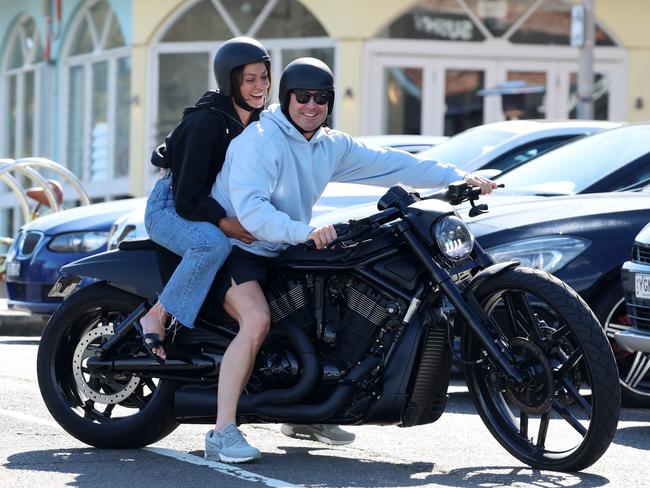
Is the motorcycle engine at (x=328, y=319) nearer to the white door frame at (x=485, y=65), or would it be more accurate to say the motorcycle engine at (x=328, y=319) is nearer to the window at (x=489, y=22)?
the white door frame at (x=485, y=65)

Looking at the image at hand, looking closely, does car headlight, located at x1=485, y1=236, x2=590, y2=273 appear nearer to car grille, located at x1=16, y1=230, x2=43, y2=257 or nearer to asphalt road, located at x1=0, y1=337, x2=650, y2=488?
asphalt road, located at x1=0, y1=337, x2=650, y2=488

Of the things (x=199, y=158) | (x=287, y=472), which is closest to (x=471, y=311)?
(x=287, y=472)

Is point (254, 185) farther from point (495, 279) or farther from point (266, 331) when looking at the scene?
point (495, 279)

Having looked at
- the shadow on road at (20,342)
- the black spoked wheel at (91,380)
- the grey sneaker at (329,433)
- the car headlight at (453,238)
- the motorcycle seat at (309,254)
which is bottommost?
the shadow on road at (20,342)

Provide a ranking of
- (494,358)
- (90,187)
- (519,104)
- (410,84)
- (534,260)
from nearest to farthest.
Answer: (494,358), (534,260), (519,104), (410,84), (90,187)

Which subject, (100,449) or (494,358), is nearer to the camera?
(494,358)

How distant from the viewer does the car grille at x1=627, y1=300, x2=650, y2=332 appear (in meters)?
7.69

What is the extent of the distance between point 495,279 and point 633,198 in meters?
2.83

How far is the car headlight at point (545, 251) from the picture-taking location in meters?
8.45

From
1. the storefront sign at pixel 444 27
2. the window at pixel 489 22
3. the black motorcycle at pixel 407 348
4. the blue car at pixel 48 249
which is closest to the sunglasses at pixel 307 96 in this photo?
the black motorcycle at pixel 407 348

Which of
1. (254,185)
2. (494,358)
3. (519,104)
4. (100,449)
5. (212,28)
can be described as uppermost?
(212,28)

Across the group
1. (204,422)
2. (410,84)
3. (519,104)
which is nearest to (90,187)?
(410,84)

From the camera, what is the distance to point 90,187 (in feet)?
89.1

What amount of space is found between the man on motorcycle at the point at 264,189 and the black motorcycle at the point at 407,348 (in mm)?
99
